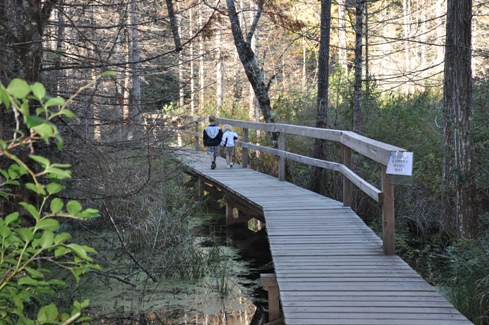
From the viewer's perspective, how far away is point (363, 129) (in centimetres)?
1202

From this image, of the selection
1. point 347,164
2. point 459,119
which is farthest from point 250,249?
point 459,119

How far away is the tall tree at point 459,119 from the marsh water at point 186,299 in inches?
109

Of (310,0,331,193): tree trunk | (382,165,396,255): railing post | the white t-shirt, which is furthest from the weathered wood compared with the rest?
the white t-shirt

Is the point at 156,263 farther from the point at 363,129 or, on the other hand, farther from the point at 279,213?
the point at 363,129

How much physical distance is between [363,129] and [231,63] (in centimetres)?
2765

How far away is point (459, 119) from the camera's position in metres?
8.54

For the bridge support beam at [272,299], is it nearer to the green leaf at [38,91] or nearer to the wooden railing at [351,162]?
the wooden railing at [351,162]

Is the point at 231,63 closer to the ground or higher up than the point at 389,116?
higher up

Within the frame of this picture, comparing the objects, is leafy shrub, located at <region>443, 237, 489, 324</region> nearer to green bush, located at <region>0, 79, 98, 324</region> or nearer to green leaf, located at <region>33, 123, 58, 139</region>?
green bush, located at <region>0, 79, 98, 324</region>

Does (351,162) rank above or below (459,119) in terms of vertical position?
below

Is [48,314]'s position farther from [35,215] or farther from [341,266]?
[341,266]

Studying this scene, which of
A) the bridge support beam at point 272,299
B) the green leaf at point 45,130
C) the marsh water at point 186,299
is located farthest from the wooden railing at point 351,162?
the green leaf at point 45,130

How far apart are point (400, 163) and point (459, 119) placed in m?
3.84

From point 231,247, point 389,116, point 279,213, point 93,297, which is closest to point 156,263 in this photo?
point 93,297
